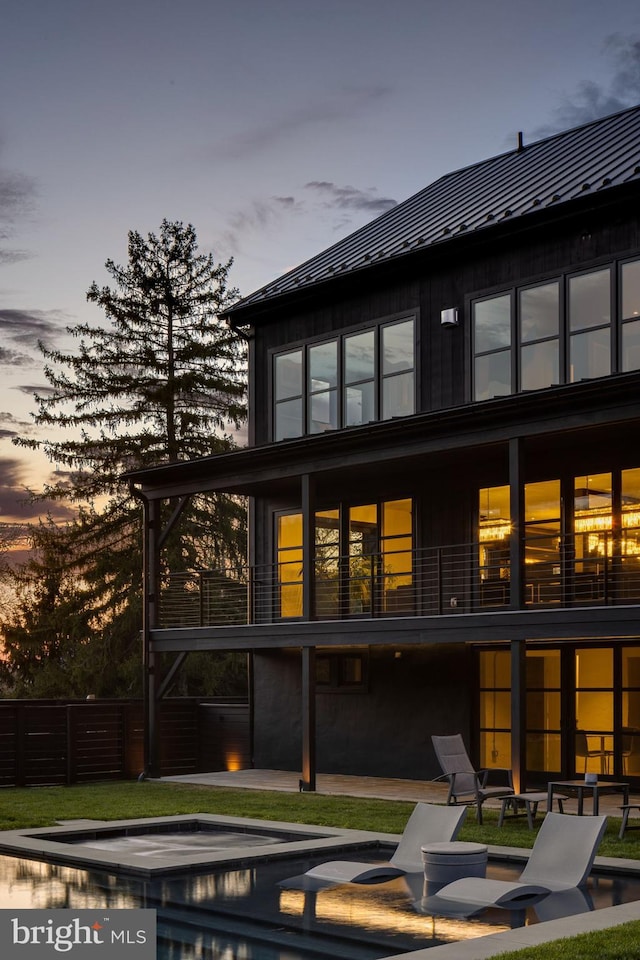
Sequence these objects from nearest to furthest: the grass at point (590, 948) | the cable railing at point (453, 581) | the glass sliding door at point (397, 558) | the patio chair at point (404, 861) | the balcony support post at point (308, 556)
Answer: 1. the grass at point (590, 948)
2. the patio chair at point (404, 861)
3. the cable railing at point (453, 581)
4. the balcony support post at point (308, 556)
5. the glass sliding door at point (397, 558)

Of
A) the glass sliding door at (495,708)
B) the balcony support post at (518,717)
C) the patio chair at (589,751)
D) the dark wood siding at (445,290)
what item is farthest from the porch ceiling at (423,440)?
the patio chair at (589,751)

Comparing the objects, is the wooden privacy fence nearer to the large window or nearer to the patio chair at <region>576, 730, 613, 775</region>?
the large window

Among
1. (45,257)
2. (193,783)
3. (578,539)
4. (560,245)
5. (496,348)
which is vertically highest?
(45,257)

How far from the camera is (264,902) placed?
28.9 feet

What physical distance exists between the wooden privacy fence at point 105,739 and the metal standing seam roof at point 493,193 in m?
7.68

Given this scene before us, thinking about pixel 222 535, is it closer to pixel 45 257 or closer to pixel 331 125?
pixel 45 257

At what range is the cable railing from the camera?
16625 millimetres

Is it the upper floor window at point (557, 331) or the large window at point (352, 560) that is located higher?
the upper floor window at point (557, 331)

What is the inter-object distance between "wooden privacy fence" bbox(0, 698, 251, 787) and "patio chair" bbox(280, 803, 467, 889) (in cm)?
938

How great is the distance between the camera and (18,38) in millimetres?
18172

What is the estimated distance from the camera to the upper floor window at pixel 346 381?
19.9 metres

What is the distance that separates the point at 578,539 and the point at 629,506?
90 cm

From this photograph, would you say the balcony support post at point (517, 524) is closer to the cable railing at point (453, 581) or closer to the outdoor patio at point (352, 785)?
the cable railing at point (453, 581)

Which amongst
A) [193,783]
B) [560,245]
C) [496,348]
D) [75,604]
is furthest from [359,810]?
[75,604]
